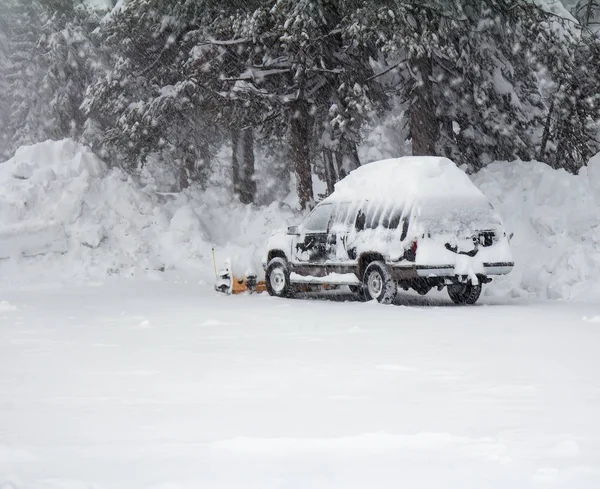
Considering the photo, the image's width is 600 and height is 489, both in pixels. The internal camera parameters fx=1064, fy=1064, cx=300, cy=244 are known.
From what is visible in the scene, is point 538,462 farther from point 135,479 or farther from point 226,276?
point 226,276

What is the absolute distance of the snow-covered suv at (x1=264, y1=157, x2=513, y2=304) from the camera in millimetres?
16016

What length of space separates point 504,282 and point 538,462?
526 inches

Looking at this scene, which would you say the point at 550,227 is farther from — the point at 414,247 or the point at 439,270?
the point at 414,247

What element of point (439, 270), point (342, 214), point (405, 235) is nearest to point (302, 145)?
point (342, 214)

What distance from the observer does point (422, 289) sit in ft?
55.9

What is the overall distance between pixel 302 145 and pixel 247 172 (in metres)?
6.96

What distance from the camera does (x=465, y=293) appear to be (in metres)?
17.5

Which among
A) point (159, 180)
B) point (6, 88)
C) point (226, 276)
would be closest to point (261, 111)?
point (226, 276)

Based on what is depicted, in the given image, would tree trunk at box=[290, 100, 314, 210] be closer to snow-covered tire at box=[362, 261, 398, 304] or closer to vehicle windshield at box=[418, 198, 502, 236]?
snow-covered tire at box=[362, 261, 398, 304]

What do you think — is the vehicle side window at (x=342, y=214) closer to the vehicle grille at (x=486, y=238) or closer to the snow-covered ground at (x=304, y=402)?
the vehicle grille at (x=486, y=238)

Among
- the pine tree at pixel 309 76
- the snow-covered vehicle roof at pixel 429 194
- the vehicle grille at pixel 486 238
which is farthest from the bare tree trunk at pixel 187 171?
the vehicle grille at pixel 486 238

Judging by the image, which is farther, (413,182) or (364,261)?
(364,261)

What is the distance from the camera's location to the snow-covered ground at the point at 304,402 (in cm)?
598

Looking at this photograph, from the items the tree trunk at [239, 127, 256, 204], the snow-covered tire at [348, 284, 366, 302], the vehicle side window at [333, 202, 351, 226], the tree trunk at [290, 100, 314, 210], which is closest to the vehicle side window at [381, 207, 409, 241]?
the vehicle side window at [333, 202, 351, 226]
